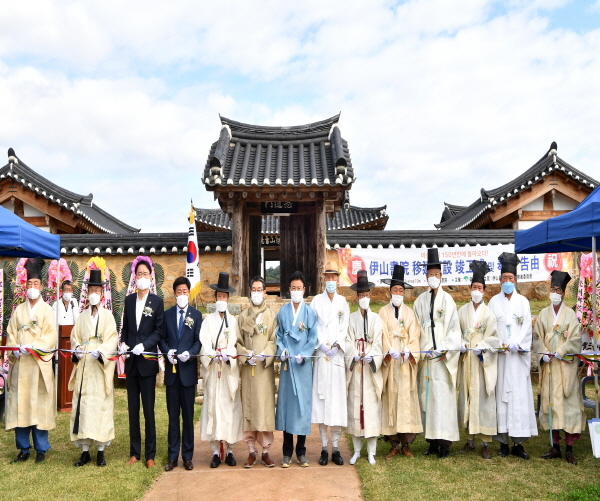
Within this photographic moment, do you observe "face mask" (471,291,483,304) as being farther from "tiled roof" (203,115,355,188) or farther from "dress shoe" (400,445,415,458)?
"tiled roof" (203,115,355,188)

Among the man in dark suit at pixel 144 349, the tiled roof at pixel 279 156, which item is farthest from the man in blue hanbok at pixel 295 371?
the tiled roof at pixel 279 156

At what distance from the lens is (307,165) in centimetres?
1110

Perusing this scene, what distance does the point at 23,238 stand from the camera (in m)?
6.62

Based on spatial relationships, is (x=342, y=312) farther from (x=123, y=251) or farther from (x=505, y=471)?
(x=123, y=251)

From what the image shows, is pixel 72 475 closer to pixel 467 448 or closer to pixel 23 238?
pixel 23 238

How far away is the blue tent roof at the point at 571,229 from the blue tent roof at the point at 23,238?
6.54m

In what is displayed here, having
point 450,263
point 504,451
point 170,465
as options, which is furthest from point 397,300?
point 450,263

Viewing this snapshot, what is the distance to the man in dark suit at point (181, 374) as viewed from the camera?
5.83m

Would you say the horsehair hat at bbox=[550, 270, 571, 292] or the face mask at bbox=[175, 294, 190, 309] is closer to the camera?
the face mask at bbox=[175, 294, 190, 309]

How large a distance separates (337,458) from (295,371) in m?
1.09

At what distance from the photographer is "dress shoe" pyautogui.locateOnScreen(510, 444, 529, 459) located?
607 centimetres

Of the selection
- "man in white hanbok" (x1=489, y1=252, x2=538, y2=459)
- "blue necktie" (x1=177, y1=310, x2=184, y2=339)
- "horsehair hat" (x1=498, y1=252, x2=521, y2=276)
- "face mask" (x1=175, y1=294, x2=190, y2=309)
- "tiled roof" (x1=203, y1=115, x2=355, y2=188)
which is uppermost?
"tiled roof" (x1=203, y1=115, x2=355, y2=188)

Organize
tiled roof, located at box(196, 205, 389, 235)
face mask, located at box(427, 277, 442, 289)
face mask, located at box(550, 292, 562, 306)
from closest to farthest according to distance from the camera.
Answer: face mask, located at box(550, 292, 562, 306) → face mask, located at box(427, 277, 442, 289) → tiled roof, located at box(196, 205, 389, 235)

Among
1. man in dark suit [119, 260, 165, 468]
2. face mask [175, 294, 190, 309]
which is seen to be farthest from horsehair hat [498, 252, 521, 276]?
man in dark suit [119, 260, 165, 468]
